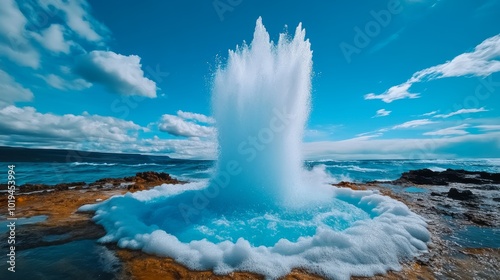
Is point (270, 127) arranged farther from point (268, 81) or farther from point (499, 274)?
point (499, 274)

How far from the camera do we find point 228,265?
18.2ft

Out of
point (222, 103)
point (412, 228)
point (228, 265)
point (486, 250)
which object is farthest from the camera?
point (222, 103)

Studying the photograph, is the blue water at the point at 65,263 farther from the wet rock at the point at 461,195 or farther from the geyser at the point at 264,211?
the wet rock at the point at 461,195

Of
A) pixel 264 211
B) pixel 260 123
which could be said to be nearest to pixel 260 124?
pixel 260 123

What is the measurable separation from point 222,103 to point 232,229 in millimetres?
7000

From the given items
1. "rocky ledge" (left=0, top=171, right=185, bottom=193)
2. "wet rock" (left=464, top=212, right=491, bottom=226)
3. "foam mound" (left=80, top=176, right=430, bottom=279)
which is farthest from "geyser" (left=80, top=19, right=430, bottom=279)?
"rocky ledge" (left=0, top=171, right=185, bottom=193)

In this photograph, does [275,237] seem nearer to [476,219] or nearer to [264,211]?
[264,211]

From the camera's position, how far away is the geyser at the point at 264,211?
5.83 meters

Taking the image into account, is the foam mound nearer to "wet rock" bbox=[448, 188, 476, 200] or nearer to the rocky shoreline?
the rocky shoreline

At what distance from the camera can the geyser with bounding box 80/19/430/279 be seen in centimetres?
583

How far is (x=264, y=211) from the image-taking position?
33.7 feet

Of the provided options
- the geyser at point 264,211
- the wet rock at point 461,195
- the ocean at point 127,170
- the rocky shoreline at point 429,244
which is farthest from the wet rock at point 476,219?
the ocean at point 127,170

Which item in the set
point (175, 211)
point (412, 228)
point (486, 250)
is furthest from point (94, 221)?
point (486, 250)

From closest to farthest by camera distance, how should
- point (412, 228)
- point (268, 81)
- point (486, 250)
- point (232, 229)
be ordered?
point (486, 250) < point (412, 228) < point (232, 229) < point (268, 81)
